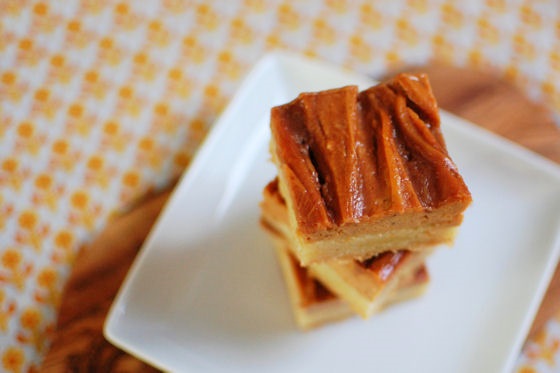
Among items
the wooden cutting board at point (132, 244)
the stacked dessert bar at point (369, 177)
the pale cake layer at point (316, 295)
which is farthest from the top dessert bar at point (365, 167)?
the wooden cutting board at point (132, 244)

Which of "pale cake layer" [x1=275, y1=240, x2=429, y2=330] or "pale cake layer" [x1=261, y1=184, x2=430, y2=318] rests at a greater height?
Answer: "pale cake layer" [x1=261, y1=184, x2=430, y2=318]

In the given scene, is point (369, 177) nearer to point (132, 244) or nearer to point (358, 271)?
point (358, 271)

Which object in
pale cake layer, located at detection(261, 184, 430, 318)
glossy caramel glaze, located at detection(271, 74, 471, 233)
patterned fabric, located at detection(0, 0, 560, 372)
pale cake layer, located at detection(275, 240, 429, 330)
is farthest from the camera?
patterned fabric, located at detection(0, 0, 560, 372)

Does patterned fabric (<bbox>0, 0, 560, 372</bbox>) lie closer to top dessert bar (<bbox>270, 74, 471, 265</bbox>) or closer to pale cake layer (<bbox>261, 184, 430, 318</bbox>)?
pale cake layer (<bbox>261, 184, 430, 318</bbox>)

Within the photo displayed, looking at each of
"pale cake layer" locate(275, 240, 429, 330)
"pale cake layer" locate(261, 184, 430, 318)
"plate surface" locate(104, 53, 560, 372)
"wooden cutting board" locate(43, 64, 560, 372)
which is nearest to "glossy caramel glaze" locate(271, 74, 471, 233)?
"pale cake layer" locate(261, 184, 430, 318)

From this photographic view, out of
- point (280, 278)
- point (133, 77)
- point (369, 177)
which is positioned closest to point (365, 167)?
point (369, 177)

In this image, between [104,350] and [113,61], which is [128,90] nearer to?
[113,61]

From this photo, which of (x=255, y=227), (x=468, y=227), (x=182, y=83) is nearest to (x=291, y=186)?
(x=255, y=227)
